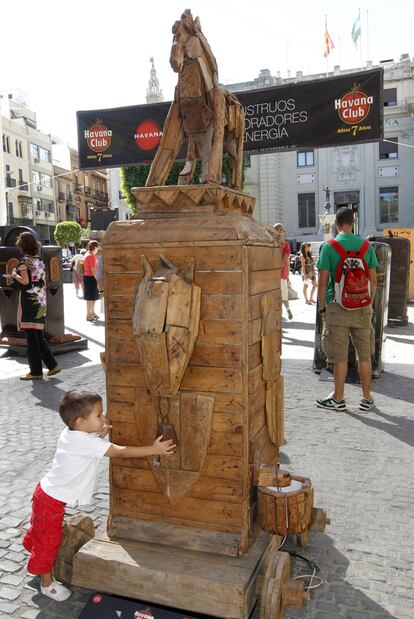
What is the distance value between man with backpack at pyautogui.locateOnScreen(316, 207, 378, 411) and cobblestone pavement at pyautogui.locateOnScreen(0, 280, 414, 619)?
1.48 ft

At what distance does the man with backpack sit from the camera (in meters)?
Result: 5.16

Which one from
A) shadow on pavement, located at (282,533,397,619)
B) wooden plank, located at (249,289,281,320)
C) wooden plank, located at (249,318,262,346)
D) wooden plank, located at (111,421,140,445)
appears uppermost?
wooden plank, located at (249,289,281,320)

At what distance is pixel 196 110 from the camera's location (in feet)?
9.89

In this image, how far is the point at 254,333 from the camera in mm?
2643

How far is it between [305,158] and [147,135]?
33.7 m

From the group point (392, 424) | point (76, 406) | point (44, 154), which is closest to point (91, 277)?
point (392, 424)

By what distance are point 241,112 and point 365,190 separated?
39785 millimetres

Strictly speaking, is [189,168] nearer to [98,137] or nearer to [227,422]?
[227,422]

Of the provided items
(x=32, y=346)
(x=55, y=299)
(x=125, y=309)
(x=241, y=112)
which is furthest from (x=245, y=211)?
(x=55, y=299)

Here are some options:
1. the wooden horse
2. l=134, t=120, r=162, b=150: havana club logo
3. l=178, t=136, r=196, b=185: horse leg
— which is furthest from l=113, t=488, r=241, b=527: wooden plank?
l=134, t=120, r=162, b=150: havana club logo

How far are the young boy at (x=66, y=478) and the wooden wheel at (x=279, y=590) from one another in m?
0.69

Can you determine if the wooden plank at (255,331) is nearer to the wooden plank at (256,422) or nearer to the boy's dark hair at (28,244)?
the wooden plank at (256,422)

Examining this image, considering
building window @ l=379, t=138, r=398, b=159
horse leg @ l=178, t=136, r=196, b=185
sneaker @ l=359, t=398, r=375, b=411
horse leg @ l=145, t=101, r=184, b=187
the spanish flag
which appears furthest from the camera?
building window @ l=379, t=138, r=398, b=159

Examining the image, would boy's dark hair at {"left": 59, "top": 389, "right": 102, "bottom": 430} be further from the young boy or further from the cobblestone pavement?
the cobblestone pavement
